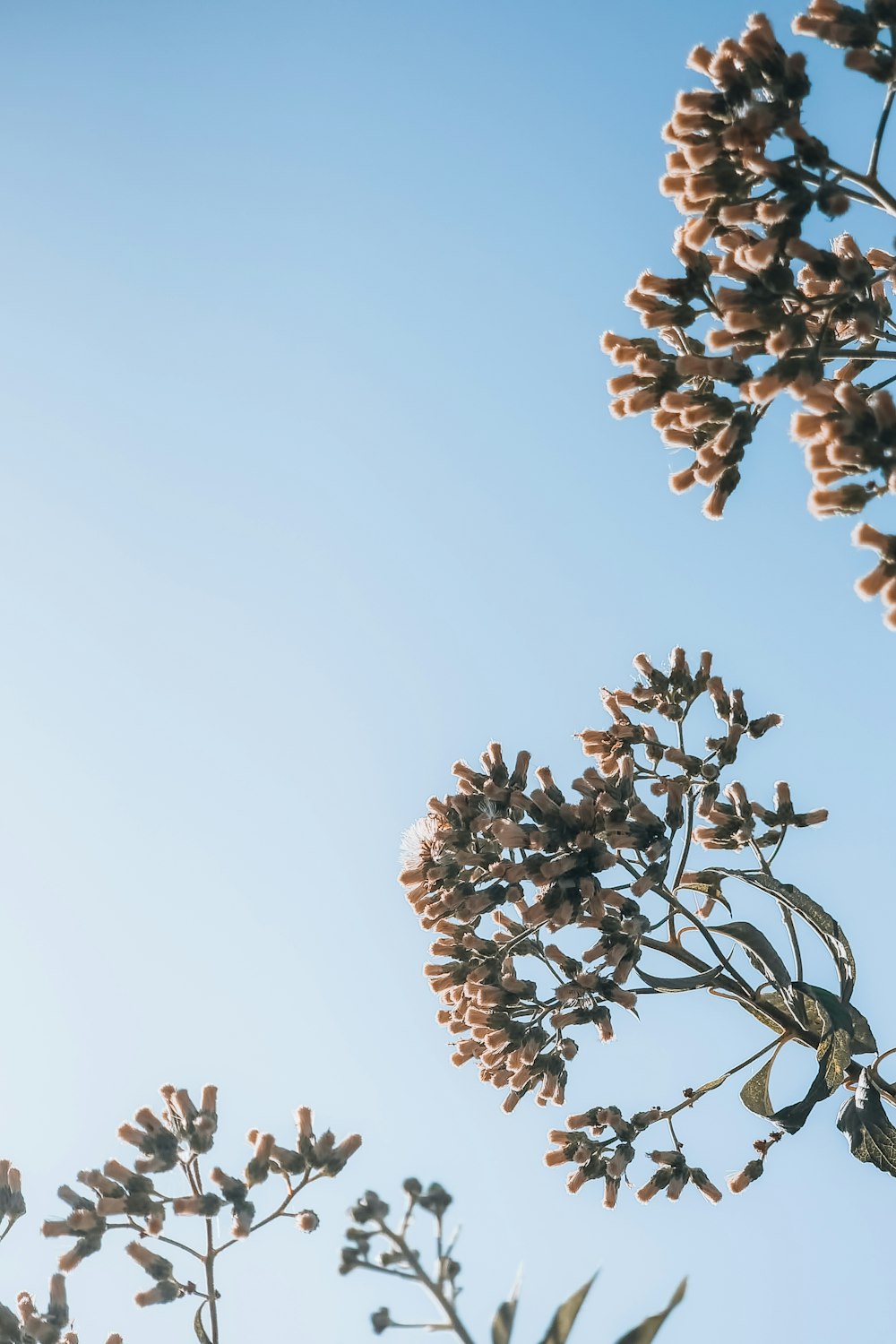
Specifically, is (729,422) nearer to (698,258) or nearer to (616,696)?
(698,258)

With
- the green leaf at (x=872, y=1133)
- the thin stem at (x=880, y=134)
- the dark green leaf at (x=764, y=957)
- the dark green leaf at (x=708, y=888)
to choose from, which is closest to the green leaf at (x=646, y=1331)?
the green leaf at (x=872, y=1133)

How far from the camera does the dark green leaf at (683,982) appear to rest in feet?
17.2

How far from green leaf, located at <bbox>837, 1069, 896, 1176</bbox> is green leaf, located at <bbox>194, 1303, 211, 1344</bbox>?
2.43 metres

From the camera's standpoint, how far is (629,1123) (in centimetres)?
550

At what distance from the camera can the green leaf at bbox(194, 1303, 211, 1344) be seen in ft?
14.4

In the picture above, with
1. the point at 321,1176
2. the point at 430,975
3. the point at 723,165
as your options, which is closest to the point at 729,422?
the point at 723,165

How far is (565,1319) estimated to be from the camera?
11.5 feet

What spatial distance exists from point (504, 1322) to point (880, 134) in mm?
4049

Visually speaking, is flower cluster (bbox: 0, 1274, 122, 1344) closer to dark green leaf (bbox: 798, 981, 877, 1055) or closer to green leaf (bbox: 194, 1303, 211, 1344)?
green leaf (bbox: 194, 1303, 211, 1344)

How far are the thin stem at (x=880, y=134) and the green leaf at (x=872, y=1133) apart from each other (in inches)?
132

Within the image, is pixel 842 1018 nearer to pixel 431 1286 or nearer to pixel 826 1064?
pixel 826 1064

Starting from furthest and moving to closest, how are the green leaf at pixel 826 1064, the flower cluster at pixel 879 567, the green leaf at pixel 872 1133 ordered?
the green leaf at pixel 826 1064, the green leaf at pixel 872 1133, the flower cluster at pixel 879 567

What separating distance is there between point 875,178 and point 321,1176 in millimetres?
4423

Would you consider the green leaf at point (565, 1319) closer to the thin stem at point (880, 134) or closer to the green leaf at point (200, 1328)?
the green leaf at point (200, 1328)
